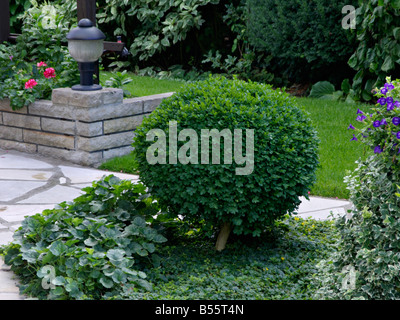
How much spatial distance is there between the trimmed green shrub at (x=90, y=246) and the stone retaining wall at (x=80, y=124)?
1983mm

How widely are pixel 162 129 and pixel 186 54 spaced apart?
743 cm

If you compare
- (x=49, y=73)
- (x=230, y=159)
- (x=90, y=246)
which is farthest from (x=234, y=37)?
(x=90, y=246)

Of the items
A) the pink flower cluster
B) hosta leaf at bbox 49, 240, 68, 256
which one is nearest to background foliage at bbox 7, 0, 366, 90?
the pink flower cluster

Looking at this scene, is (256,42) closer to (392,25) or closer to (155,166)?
(392,25)

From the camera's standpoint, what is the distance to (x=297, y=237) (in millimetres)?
4129

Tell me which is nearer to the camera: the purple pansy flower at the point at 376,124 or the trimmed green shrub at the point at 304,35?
the purple pansy flower at the point at 376,124

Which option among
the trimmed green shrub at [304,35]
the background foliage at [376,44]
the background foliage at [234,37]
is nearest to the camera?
the background foliage at [376,44]

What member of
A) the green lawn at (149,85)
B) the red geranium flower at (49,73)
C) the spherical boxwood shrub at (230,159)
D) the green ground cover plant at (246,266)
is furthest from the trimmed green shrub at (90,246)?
the green lawn at (149,85)

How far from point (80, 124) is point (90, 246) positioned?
99.9 inches

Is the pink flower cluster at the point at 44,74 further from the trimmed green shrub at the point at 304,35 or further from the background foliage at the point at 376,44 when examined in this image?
the background foliage at the point at 376,44

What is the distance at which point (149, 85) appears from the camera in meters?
9.25

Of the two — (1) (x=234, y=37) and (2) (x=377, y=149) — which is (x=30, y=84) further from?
(1) (x=234, y=37)

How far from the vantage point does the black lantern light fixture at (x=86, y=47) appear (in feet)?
19.4

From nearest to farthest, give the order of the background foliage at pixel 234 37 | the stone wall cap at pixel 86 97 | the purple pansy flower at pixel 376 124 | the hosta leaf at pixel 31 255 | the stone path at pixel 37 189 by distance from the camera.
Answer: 1. the purple pansy flower at pixel 376 124
2. the hosta leaf at pixel 31 255
3. the stone path at pixel 37 189
4. the stone wall cap at pixel 86 97
5. the background foliage at pixel 234 37
